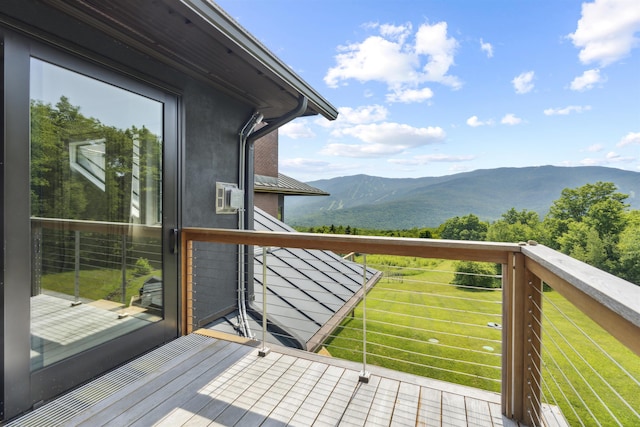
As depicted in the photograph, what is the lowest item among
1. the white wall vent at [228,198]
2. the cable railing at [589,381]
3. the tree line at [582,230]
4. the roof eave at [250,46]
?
the cable railing at [589,381]

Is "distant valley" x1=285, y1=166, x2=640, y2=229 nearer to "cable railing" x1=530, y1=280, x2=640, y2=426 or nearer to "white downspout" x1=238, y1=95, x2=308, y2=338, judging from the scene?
"cable railing" x1=530, y1=280, x2=640, y2=426

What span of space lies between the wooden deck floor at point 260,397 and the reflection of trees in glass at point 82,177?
2.71ft

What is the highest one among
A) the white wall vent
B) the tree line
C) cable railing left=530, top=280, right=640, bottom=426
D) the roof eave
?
the roof eave

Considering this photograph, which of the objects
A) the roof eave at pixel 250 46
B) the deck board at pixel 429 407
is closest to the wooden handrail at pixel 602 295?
the deck board at pixel 429 407

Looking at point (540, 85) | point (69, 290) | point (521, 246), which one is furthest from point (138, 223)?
point (540, 85)

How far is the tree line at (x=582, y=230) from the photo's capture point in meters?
17.7

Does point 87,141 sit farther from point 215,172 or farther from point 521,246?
point 521,246

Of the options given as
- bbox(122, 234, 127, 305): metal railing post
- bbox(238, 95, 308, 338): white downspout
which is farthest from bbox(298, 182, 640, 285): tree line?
bbox(122, 234, 127, 305): metal railing post

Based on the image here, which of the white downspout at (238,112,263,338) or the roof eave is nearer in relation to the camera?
the roof eave

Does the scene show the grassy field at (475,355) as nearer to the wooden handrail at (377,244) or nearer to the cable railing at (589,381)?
the cable railing at (589,381)

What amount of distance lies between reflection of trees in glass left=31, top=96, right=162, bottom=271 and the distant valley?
84.5ft

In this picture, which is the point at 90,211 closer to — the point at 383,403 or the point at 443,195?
the point at 383,403

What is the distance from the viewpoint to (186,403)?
191 centimetres

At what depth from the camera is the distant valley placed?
1404 inches
